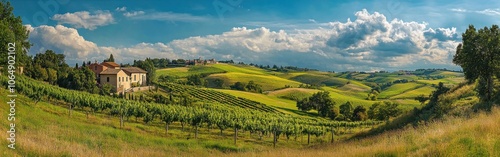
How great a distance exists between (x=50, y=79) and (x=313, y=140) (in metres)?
62.4

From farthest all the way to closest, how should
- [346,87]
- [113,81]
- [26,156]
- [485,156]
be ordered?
1. [346,87]
2. [113,81]
3. [26,156]
4. [485,156]

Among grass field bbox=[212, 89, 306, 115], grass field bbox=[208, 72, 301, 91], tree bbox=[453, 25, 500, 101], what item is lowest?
grass field bbox=[212, 89, 306, 115]

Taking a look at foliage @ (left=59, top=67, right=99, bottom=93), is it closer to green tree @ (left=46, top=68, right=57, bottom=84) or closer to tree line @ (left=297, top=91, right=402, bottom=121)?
green tree @ (left=46, top=68, right=57, bottom=84)

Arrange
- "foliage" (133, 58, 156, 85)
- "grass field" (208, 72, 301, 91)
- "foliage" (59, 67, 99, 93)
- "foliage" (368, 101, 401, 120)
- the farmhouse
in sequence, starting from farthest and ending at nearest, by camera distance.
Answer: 1. "grass field" (208, 72, 301, 91)
2. "foliage" (133, 58, 156, 85)
3. the farmhouse
4. "foliage" (368, 101, 401, 120)
5. "foliage" (59, 67, 99, 93)

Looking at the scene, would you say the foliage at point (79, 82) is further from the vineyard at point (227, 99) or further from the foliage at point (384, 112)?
the foliage at point (384, 112)

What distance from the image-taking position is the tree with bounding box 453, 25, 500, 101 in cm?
2747

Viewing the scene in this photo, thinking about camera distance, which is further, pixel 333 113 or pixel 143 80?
pixel 143 80

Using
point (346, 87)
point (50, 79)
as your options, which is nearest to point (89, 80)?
point (50, 79)

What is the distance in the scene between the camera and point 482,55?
93.0 ft

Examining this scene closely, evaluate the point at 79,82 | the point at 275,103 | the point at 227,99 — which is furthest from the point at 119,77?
the point at 275,103

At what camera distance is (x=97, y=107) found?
4841 cm

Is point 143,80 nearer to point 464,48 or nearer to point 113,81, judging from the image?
point 113,81

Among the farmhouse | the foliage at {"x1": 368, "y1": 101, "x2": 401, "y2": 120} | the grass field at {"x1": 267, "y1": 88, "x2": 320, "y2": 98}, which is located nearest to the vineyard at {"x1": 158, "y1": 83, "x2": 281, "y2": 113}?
the farmhouse

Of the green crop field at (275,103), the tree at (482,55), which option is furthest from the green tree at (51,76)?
the tree at (482,55)
